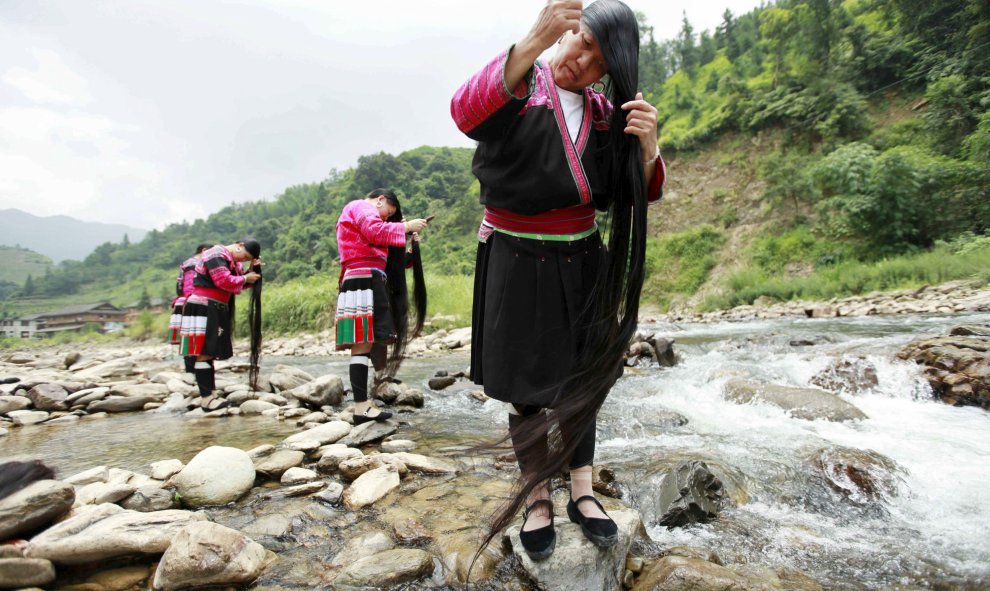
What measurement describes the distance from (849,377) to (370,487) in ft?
16.5

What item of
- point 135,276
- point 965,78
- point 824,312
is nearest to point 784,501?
point 824,312

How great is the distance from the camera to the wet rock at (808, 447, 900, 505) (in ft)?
7.75

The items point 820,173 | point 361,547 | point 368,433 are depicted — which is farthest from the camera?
point 820,173

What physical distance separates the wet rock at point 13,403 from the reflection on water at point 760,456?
0.68 metres

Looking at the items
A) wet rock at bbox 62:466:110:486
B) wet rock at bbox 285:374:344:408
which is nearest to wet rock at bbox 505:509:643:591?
wet rock at bbox 62:466:110:486

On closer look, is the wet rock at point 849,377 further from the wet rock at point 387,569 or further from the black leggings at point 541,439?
the wet rock at point 387,569

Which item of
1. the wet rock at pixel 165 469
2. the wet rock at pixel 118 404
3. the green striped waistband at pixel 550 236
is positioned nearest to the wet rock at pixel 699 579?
the green striped waistband at pixel 550 236

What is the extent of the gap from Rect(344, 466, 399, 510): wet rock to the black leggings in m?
0.92

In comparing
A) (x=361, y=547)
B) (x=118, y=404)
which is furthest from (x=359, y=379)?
(x=118, y=404)

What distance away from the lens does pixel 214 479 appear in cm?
228

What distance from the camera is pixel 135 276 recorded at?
228 ft

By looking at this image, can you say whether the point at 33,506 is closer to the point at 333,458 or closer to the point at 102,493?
the point at 102,493

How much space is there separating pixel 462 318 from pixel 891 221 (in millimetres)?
13721

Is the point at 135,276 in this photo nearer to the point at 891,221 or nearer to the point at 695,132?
the point at 695,132
